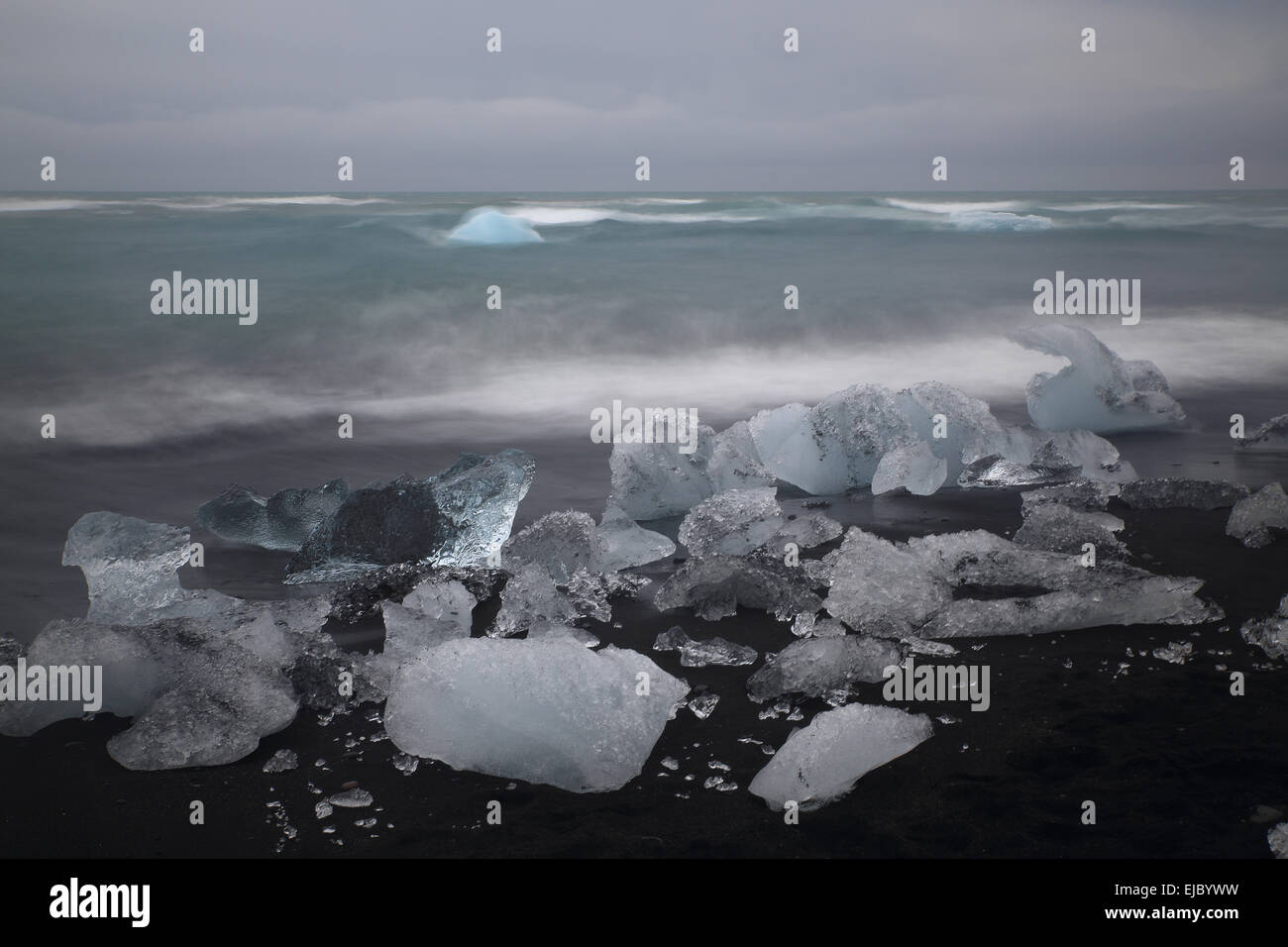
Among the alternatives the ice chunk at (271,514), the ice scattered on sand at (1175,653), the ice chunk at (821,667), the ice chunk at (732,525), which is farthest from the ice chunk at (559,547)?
the ice scattered on sand at (1175,653)

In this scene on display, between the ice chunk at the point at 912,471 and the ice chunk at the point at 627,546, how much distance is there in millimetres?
1298

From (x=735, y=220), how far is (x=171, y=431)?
10.6 m

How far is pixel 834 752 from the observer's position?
2604mm

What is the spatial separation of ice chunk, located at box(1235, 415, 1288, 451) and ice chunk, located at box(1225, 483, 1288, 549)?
211cm

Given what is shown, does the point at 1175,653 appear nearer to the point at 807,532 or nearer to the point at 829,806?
the point at 829,806

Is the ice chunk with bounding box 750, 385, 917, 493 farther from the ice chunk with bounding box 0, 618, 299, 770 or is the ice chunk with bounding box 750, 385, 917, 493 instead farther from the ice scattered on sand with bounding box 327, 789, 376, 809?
the ice scattered on sand with bounding box 327, 789, 376, 809

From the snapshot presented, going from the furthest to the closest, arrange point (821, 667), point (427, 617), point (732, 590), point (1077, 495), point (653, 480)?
point (653, 480), point (1077, 495), point (732, 590), point (427, 617), point (821, 667)

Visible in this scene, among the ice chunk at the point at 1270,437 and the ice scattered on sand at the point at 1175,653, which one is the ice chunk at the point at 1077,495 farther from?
the ice chunk at the point at 1270,437

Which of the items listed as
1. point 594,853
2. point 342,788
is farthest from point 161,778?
point 594,853

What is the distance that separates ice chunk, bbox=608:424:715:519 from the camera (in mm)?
5168

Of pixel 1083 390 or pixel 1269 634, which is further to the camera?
pixel 1083 390

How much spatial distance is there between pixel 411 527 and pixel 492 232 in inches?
390

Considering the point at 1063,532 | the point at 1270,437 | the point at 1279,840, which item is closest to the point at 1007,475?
the point at 1063,532

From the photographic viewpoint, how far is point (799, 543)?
14.6ft
